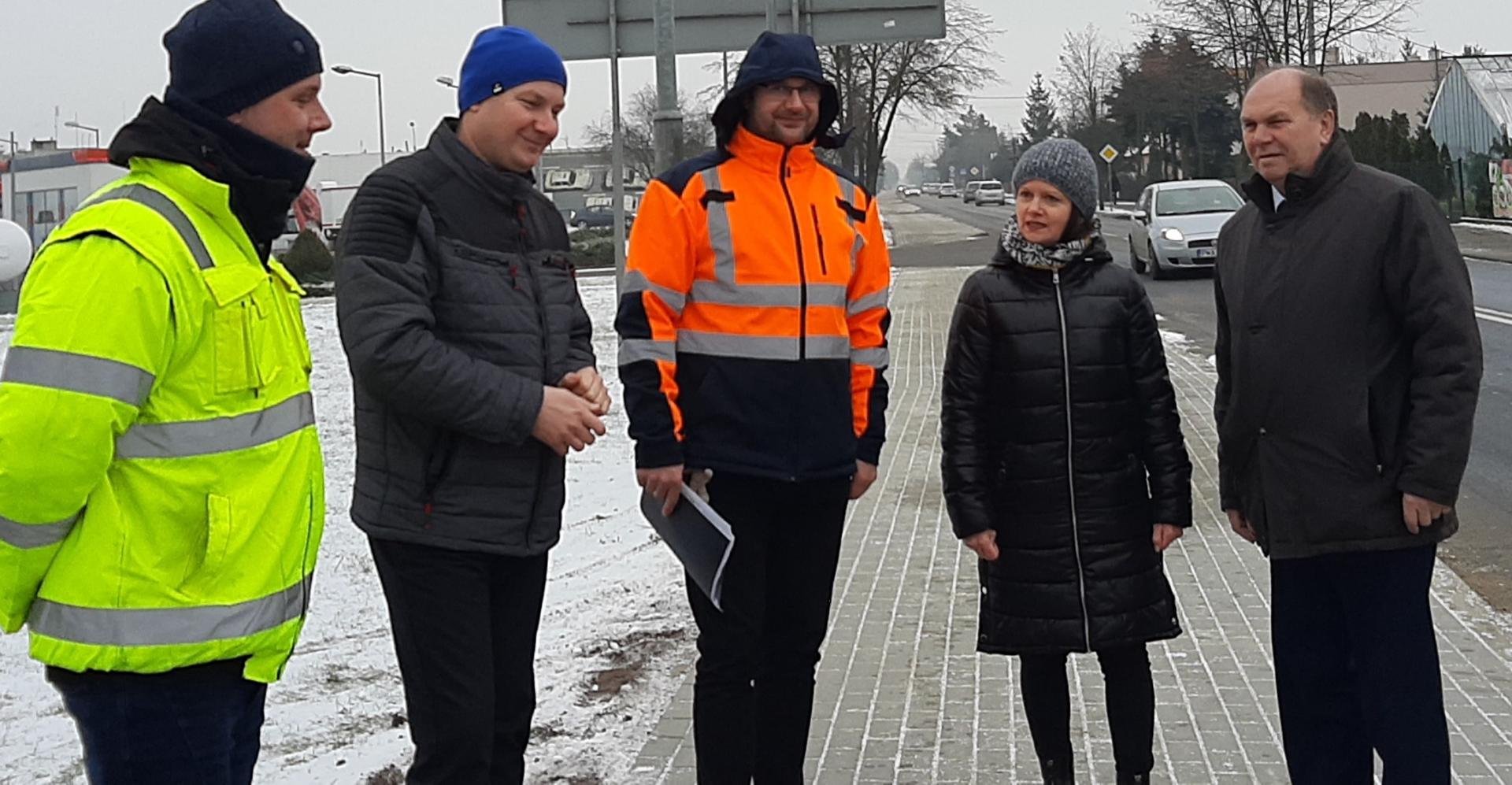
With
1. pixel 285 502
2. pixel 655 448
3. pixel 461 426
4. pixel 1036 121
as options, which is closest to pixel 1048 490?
pixel 655 448

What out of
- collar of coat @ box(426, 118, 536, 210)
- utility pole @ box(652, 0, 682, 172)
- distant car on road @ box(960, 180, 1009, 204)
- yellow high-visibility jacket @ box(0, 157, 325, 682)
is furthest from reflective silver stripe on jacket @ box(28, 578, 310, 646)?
distant car on road @ box(960, 180, 1009, 204)

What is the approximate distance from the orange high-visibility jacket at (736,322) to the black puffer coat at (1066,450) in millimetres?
421

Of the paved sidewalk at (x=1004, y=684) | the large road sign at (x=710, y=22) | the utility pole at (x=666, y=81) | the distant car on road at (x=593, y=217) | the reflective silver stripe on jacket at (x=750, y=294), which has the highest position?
the distant car on road at (x=593, y=217)

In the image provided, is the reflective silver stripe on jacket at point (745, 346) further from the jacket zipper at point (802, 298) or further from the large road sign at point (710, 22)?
the large road sign at point (710, 22)

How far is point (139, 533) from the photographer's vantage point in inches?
96.6

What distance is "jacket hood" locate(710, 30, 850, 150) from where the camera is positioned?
3893mm

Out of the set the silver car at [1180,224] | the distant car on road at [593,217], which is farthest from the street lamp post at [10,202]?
the silver car at [1180,224]

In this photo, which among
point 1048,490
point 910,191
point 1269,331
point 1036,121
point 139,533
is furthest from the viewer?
point 910,191

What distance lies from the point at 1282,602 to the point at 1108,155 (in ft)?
153

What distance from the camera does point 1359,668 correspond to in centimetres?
375

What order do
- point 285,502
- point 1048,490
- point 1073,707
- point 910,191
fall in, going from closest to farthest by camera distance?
1. point 285,502
2. point 1048,490
3. point 1073,707
4. point 910,191

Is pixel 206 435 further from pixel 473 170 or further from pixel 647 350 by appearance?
pixel 647 350

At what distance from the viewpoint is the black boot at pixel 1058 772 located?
4.25m

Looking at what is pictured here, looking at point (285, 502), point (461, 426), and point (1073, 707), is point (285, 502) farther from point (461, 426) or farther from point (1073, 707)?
point (1073, 707)
